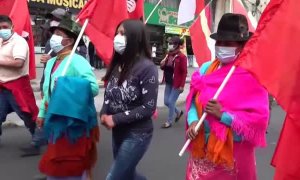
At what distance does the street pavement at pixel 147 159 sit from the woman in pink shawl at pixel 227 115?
7.92 feet

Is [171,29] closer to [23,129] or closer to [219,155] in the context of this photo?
[23,129]

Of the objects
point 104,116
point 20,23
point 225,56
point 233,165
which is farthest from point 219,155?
point 20,23

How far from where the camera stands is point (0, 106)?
21.5 ft

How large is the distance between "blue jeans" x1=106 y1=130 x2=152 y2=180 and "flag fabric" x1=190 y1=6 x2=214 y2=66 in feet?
12.5

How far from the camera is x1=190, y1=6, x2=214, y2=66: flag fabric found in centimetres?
774

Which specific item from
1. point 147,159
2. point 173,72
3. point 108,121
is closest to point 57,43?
point 108,121

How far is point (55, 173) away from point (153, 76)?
1.19 meters

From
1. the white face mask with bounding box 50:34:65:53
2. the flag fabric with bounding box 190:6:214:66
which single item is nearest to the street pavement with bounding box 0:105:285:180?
the flag fabric with bounding box 190:6:214:66

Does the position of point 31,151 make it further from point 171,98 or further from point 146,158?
point 171,98

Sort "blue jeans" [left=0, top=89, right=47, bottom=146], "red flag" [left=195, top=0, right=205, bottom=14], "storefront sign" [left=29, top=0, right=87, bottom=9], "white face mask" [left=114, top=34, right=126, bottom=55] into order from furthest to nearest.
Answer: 1. "storefront sign" [left=29, top=0, right=87, bottom=9]
2. "red flag" [left=195, top=0, right=205, bottom=14]
3. "blue jeans" [left=0, top=89, right=47, bottom=146]
4. "white face mask" [left=114, top=34, right=126, bottom=55]

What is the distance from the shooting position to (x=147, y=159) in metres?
6.70

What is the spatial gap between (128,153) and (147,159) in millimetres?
2840

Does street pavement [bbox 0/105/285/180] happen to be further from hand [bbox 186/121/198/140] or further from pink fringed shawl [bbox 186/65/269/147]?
pink fringed shawl [bbox 186/65/269/147]

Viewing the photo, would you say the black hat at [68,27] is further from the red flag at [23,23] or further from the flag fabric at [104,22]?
the red flag at [23,23]
